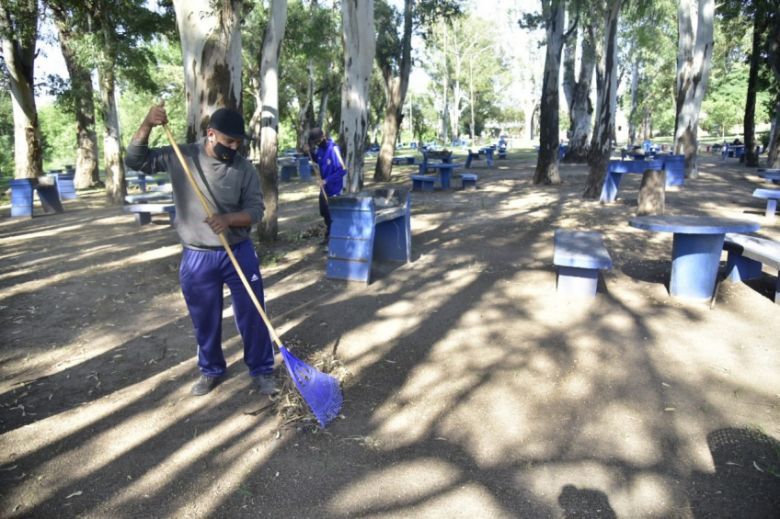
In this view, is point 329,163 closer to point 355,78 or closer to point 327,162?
point 327,162

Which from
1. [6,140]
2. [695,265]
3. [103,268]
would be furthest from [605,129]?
[6,140]

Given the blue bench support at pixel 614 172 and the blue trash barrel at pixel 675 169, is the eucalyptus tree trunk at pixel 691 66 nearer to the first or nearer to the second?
the blue trash barrel at pixel 675 169

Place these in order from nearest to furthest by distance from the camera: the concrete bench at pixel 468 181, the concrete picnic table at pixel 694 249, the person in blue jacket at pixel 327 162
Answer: the concrete picnic table at pixel 694 249 < the person in blue jacket at pixel 327 162 < the concrete bench at pixel 468 181

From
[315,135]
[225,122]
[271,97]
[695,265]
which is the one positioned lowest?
[695,265]

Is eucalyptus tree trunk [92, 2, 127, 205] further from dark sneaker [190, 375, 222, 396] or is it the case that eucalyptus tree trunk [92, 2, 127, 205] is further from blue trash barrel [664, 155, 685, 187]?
blue trash barrel [664, 155, 685, 187]

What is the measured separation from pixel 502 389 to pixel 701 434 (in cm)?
121

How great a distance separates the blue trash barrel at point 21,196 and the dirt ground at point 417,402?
6.79 metres

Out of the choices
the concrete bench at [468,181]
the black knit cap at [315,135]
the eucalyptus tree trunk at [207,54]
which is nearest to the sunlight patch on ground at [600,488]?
the eucalyptus tree trunk at [207,54]

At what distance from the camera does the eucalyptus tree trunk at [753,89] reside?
16641mm

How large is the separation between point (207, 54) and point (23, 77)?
12595 mm

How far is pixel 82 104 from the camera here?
51.9 feet

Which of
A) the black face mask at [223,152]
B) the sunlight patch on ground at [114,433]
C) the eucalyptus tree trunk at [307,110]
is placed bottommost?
the sunlight patch on ground at [114,433]

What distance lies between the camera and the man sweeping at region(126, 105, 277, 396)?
3273 mm

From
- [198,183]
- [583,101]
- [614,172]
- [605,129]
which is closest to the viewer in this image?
[198,183]
